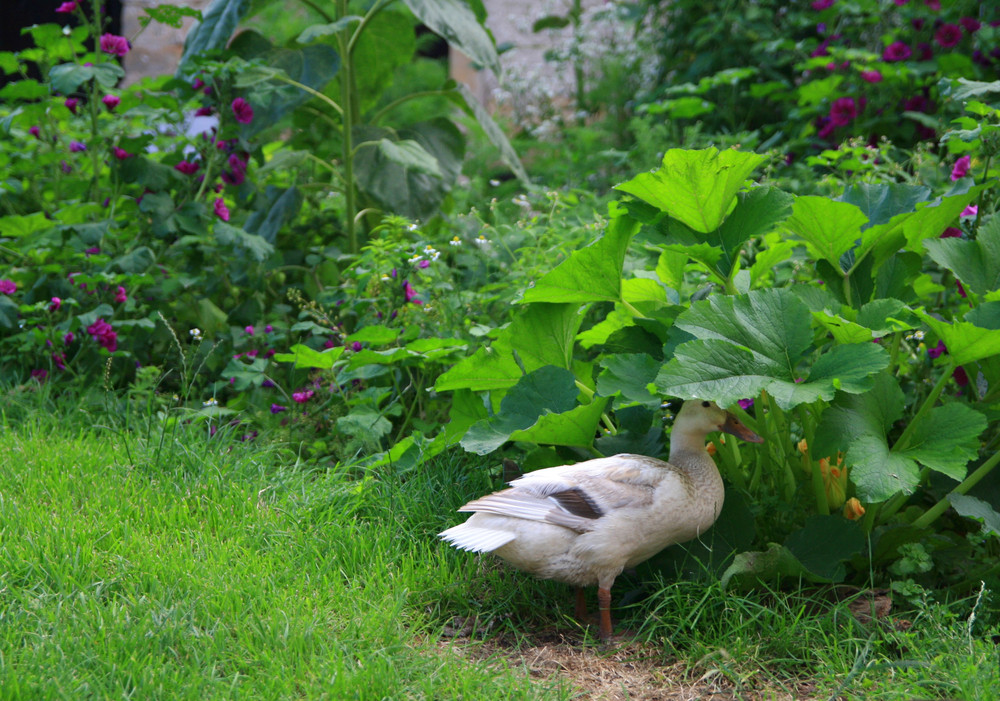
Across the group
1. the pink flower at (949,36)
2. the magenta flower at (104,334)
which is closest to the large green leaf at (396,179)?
the magenta flower at (104,334)

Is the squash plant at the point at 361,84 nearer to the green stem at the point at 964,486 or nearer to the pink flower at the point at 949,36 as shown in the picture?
the green stem at the point at 964,486

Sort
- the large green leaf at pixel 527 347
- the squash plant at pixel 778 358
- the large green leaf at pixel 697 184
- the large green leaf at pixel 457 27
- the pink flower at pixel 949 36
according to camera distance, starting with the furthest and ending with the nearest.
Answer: the pink flower at pixel 949 36 < the large green leaf at pixel 457 27 < the large green leaf at pixel 527 347 < the large green leaf at pixel 697 184 < the squash plant at pixel 778 358

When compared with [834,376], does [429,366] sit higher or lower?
lower

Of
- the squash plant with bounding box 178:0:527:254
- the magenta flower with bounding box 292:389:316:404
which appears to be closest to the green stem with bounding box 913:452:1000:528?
the magenta flower with bounding box 292:389:316:404

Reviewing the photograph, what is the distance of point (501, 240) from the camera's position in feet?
10.6

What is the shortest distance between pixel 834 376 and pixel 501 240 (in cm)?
169

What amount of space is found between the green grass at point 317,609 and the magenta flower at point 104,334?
60 cm

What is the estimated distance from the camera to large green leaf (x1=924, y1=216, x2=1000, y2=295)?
1.98 meters

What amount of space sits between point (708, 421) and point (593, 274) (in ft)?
1.41

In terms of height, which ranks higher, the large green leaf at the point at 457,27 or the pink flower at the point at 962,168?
the large green leaf at the point at 457,27

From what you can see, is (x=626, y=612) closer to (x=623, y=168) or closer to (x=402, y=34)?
(x=402, y=34)

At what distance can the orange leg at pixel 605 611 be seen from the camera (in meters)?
1.84

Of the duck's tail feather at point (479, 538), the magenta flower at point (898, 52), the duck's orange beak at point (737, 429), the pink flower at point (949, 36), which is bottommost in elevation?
the duck's tail feather at point (479, 538)

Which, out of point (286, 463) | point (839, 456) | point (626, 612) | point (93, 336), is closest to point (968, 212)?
point (839, 456)
